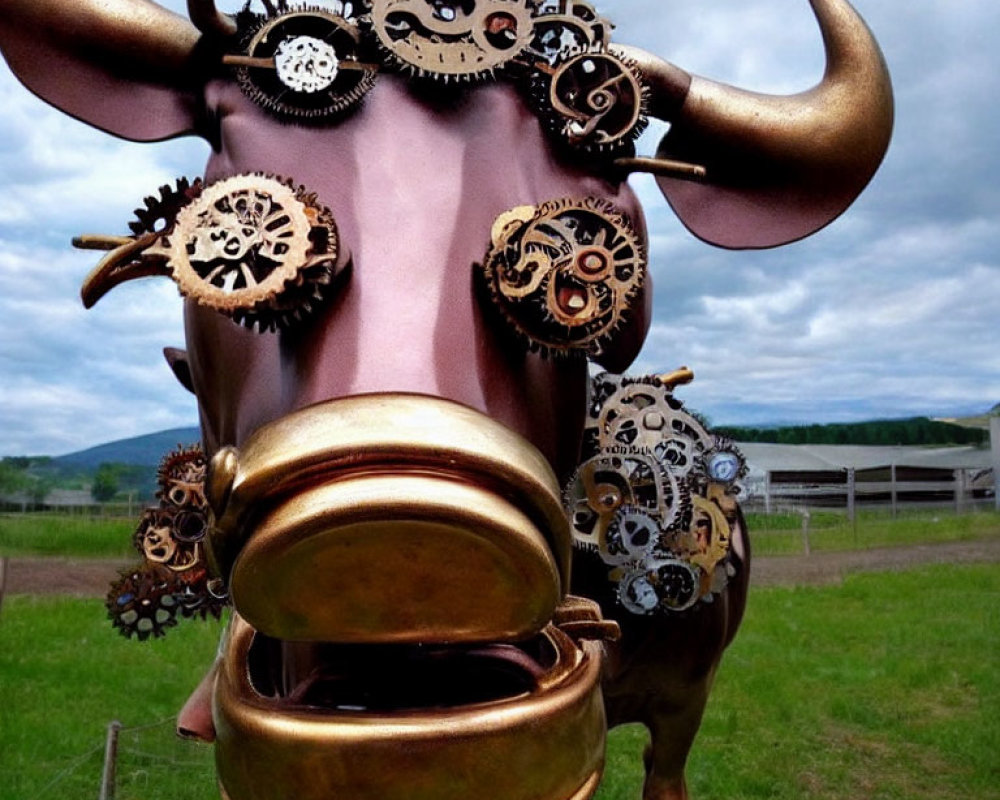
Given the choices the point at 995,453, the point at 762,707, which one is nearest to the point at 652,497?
the point at 762,707

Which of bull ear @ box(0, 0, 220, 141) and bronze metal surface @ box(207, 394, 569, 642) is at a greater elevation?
bull ear @ box(0, 0, 220, 141)

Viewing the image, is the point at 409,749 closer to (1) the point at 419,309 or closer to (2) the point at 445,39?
(1) the point at 419,309

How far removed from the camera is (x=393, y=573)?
88 centimetres

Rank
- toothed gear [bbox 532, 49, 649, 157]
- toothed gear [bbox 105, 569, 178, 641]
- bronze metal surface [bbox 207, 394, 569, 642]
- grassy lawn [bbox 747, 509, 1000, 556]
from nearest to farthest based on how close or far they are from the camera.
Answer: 1. bronze metal surface [bbox 207, 394, 569, 642]
2. toothed gear [bbox 532, 49, 649, 157]
3. toothed gear [bbox 105, 569, 178, 641]
4. grassy lawn [bbox 747, 509, 1000, 556]

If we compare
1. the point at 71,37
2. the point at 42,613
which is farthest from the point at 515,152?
the point at 42,613

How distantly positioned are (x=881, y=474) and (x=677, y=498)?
66.4 ft

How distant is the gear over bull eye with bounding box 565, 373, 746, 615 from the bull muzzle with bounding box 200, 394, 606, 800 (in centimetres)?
72

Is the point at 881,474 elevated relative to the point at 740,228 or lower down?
lower down

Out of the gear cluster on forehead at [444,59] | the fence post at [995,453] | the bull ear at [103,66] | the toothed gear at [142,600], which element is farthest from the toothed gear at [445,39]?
the fence post at [995,453]

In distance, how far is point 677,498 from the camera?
205 cm

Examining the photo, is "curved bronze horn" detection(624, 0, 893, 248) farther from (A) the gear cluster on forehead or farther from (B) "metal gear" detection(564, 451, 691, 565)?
(B) "metal gear" detection(564, 451, 691, 565)

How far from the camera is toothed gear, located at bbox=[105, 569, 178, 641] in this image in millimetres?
2318

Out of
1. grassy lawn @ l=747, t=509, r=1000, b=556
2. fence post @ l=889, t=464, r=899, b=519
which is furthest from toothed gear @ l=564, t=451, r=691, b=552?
fence post @ l=889, t=464, r=899, b=519

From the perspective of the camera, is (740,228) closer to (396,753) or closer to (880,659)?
(396,753)
